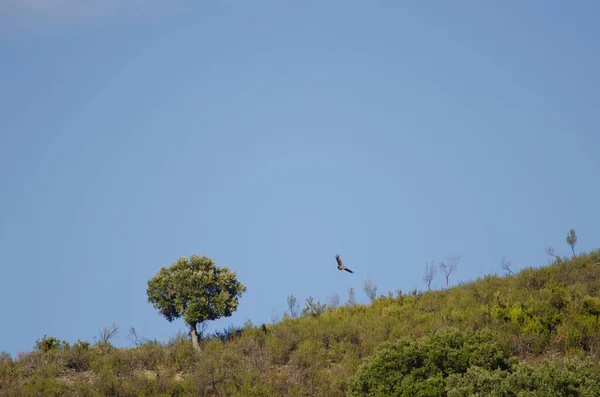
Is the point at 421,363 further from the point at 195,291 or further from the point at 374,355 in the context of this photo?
the point at 195,291

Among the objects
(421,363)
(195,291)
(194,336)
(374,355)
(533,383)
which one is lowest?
(533,383)

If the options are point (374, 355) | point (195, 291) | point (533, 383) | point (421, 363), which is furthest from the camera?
point (195, 291)

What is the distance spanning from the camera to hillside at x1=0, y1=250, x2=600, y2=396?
22047 mm

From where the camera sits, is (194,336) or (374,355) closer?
(374,355)

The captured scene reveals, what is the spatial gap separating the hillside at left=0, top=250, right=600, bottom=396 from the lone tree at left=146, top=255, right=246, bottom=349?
1.22 m

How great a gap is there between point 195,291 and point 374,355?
31.7ft

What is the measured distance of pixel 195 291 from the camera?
29.8 metres

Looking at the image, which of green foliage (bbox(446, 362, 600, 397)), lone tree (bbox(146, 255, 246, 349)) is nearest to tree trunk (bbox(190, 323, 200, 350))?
lone tree (bbox(146, 255, 246, 349))

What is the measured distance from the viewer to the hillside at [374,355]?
72.3ft

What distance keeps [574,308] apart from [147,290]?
58.8 ft

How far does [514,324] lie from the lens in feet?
88.8

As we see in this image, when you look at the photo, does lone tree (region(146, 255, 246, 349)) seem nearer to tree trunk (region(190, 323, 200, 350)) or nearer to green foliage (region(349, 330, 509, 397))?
tree trunk (region(190, 323, 200, 350))

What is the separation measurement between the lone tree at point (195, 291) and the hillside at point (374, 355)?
1217 millimetres

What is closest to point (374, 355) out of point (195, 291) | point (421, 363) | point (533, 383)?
point (421, 363)
